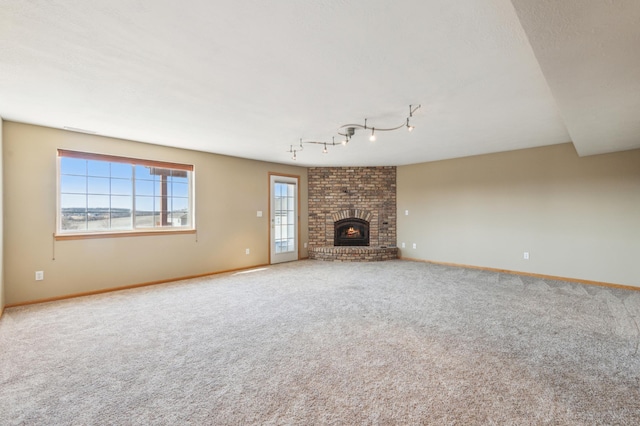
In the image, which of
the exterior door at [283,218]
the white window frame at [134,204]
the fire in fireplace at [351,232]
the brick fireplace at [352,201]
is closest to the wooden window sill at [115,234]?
the white window frame at [134,204]

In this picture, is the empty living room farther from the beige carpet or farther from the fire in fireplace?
the fire in fireplace

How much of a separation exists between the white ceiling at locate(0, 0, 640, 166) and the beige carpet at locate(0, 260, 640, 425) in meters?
2.14

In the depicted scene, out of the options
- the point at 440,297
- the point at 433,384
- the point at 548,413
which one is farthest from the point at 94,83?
the point at 440,297

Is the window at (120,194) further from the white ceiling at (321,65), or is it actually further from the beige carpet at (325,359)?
the beige carpet at (325,359)

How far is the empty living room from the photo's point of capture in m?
1.78

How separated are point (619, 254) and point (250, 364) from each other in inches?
222

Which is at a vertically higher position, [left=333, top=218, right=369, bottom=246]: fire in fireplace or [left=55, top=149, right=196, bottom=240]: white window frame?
[left=55, top=149, right=196, bottom=240]: white window frame

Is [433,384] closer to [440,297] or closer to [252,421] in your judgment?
[252,421]

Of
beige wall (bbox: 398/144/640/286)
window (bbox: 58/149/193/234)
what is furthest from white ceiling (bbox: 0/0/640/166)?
beige wall (bbox: 398/144/640/286)

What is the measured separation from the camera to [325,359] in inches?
93.0

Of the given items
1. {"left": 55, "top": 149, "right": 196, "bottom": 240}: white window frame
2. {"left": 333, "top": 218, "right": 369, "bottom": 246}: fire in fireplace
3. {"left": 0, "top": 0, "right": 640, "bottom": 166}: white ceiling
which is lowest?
{"left": 333, "top": 218, "right": 369, "bottom": 246}: fire in fireplace

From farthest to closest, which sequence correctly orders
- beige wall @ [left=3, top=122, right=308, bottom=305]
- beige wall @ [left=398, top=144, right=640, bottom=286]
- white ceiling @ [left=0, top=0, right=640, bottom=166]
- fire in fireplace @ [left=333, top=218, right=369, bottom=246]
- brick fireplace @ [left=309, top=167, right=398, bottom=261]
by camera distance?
1. fire in fireplace @ [left=333, top=218, right=369, bottom=246]
2. brick fireplace @ [left=309, top=167, right=398, bottom=261]
3. beige wall @ [left=398, top=144, right=640, bottom=286]
4. beige wall @ [left=3, top=122, right=308, bottom=305]
5. white ceiling @ [left=0, top=0, right=640, bottom=166]

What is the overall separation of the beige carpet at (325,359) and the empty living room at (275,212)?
2 centimetres

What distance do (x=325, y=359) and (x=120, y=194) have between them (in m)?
4.18
